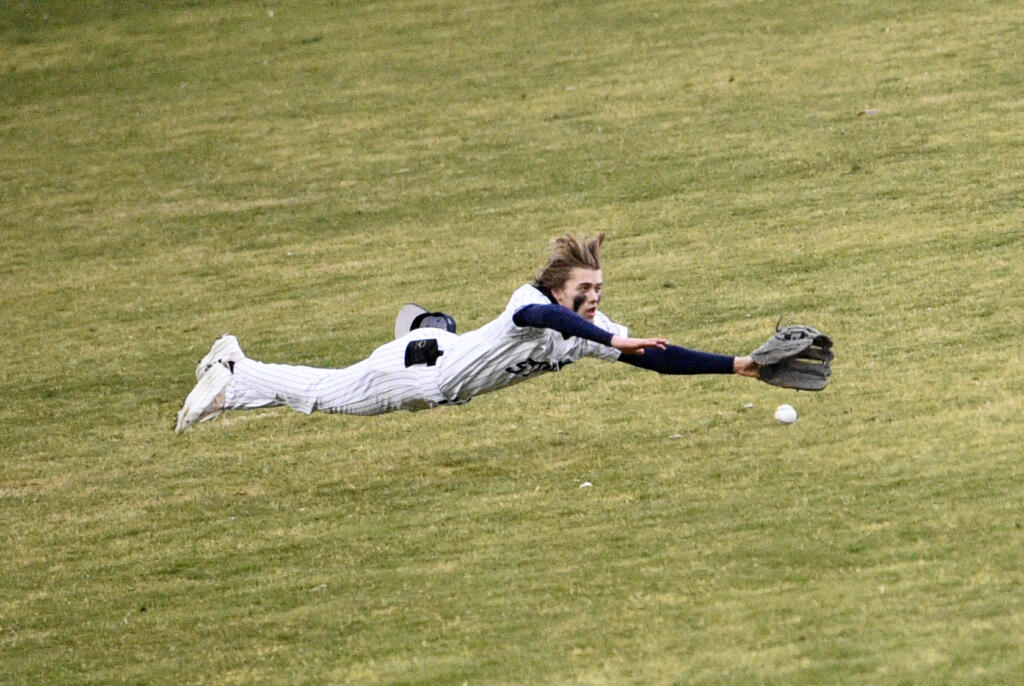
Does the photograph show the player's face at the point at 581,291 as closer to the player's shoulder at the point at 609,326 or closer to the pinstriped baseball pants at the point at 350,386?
the player's shoulder at the point at 609,326

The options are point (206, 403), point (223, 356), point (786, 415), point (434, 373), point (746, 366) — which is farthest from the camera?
point (786, 415)

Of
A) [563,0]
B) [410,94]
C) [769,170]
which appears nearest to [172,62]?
[410,94]

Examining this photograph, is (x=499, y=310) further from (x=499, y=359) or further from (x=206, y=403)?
(x=499, y=359)

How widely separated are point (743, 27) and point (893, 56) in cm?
A: 238

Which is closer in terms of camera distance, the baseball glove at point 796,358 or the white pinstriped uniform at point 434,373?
the baseball glove at point 796,358

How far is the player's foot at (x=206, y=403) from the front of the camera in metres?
7.96

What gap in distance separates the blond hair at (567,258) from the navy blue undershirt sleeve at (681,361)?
1.62 feet

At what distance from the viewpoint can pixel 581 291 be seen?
7.22 meters

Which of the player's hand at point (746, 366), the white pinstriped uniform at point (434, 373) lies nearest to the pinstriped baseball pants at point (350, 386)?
the white pinstriped uniform at point (434, 373)

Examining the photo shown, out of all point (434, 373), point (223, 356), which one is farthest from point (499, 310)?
point (434, 373)

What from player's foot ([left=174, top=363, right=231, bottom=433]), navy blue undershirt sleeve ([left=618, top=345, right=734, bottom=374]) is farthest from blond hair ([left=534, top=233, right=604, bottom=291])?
player's foot ([left=174, top=363, right=231, bottom=433])

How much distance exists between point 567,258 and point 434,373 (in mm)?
947

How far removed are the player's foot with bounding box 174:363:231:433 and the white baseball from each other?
3.21m

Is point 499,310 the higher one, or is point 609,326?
point 609,326
